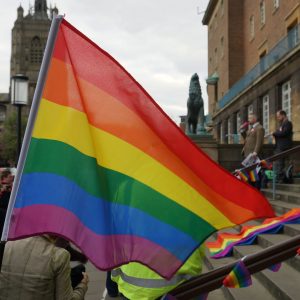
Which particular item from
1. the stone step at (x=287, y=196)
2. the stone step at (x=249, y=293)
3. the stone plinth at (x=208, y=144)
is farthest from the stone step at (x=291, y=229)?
the stone plinth at (x=208, y=144)

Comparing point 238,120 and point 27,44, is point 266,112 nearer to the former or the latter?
point 238,120

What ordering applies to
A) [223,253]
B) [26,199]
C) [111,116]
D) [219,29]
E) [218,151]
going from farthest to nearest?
[219,29]
[218,151]
[223,253]
[111,116]
[26,199]

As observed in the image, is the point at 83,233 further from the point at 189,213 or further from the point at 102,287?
the point at 102,287

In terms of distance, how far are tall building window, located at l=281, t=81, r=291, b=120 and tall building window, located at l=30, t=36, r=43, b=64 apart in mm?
102993

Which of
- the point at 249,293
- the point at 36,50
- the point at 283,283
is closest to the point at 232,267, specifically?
the point at 283,283

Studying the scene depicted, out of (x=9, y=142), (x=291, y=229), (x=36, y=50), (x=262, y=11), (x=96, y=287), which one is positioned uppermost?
(x=36, y=50)

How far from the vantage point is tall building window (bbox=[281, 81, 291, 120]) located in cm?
2069

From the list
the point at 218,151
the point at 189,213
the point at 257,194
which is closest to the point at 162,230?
the point at 189,213

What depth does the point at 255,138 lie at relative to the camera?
10.9m

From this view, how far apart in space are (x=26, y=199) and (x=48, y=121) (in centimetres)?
45

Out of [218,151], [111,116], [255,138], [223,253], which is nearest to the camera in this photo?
[111,116]

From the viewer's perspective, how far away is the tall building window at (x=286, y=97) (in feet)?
67.9

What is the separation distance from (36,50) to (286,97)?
348ft

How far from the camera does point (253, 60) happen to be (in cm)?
3484
